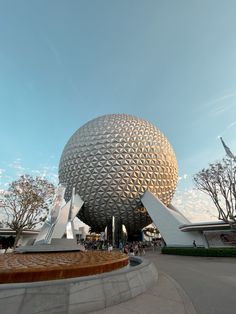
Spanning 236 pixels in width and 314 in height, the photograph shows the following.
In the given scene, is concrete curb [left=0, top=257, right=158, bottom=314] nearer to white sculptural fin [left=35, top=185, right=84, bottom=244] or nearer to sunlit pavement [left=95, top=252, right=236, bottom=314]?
sunlit pavement [left=95, top=252, right=236, bottom=314]

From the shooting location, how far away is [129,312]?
430 centimetres

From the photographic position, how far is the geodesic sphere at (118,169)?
27.0m

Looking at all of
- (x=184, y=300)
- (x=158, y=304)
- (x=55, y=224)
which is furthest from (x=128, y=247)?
(x=158, y=304)

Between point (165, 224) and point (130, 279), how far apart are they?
18.8 m

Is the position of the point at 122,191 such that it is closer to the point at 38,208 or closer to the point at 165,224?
the point at 165,224

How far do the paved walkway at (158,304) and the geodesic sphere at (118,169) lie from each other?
20.8m

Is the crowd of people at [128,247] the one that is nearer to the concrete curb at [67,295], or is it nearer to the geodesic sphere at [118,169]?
the geodesic sphere at [118,169]

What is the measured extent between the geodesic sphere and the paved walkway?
20.8m

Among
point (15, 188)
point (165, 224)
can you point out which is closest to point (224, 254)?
point (165, 224)

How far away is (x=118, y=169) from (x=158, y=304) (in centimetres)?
2212

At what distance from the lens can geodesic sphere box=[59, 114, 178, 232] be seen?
27.0 meters

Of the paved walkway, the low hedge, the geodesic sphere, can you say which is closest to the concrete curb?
the paved walkway

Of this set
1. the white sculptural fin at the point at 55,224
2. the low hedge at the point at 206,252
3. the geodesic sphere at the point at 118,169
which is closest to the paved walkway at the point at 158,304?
the white sculptural fin at the point at 55,224

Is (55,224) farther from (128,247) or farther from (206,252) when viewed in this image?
(206,252)
